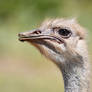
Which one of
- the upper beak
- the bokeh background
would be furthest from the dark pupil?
the bokeh background

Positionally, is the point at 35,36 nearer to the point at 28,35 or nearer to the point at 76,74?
the point at 28,35

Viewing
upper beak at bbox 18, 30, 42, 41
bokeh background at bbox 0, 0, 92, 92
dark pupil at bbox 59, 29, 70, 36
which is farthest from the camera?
bokeh background at bbox 0, 0, 92, 92

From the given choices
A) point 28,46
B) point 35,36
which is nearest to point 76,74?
point 35,36

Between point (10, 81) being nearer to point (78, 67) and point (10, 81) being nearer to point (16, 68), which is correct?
point (16, 68)

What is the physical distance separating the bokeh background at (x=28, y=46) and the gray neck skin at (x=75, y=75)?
6.91ft

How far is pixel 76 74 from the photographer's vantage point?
19.9 ft

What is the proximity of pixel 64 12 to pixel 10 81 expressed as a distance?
4.37 meters

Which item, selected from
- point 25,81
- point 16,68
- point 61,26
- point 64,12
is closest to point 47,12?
point 64,12

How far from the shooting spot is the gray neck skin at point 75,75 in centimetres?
598

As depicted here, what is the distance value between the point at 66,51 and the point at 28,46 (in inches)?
271

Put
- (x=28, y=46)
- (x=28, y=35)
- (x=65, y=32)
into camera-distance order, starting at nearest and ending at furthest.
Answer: (x=28, y=35), (x=65, y=32), (x=28, y=46)

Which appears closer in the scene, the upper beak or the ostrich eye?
the upper beak

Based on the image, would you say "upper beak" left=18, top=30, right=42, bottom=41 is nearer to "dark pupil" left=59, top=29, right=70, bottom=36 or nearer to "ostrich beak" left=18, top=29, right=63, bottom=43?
"ostrich beak" left=18, top=29, right=63, bottom=43

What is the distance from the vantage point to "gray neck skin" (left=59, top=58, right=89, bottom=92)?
598 cm
